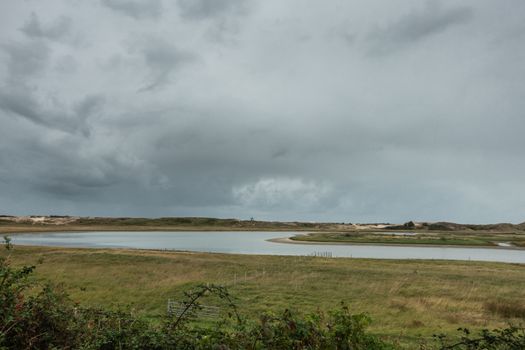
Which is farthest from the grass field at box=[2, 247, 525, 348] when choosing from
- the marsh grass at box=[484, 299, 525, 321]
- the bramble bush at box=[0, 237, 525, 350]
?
the bramble bush at box=[0, 237, 525, 350]

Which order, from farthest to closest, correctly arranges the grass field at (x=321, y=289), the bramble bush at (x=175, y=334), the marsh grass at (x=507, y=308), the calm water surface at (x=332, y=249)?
the calm water surface at (x=332, y=249) → the marsh grass at (x=507, y=308) → the grass field at (x=321, y=289) → the bramble bush at (x=175, y=334)

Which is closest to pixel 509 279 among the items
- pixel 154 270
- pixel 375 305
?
pixel 375 305

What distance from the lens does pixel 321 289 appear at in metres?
36.2

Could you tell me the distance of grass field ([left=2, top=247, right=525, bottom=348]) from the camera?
26781mm

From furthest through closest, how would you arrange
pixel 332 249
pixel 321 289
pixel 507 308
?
pixel 332 249 → pixel 321 289 → pixel 507 308

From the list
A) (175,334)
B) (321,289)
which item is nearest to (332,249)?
(321,289)

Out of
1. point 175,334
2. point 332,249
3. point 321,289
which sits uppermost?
point 175,334

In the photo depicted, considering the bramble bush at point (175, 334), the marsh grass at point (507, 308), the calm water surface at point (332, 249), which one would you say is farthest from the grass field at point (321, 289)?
the calm water surface at point (332, 249)

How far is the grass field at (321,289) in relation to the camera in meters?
26.8

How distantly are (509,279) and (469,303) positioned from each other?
51.4ft

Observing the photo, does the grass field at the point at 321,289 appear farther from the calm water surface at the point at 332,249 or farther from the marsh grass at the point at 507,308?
the calm water surface at the point at 332,249

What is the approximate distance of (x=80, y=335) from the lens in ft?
19.1

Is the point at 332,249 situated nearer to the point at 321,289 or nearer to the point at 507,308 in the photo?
the point at 321,289

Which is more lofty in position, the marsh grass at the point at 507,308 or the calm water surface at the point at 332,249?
the marsh grass at the point at 507,308
